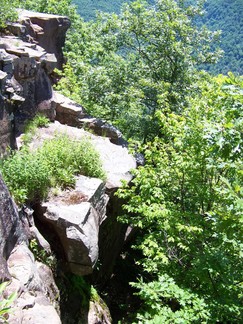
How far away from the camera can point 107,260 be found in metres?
11.3

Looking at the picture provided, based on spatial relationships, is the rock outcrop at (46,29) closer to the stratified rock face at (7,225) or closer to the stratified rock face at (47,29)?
the stratified rock face at (47,29)

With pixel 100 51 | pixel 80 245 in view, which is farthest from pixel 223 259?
pixel 100 51

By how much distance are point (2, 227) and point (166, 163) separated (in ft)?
16.3

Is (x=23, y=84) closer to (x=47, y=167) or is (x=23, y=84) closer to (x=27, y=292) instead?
(x=47, y=167)

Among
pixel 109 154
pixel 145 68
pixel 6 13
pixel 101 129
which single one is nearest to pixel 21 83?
pixel 109 154

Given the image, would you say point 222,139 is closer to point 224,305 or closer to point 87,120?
point 224,305

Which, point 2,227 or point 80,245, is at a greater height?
point 2,227

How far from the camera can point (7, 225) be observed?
21.2 feet

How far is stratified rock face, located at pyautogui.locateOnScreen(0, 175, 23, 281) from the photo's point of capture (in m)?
6.27

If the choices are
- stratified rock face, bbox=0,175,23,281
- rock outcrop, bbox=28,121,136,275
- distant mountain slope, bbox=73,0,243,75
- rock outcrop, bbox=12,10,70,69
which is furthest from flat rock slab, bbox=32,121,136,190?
distant mountain slope, bbox=73,0,243,75

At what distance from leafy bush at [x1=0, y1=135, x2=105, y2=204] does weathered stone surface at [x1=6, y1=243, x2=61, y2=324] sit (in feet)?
4.38

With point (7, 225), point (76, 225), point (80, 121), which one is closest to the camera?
point (7, 225)

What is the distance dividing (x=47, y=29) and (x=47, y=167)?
1235 centimetres

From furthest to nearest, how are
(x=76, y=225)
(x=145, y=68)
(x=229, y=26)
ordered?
(x=229, y=26), (x=145, y=68), (x=76, y=225)
